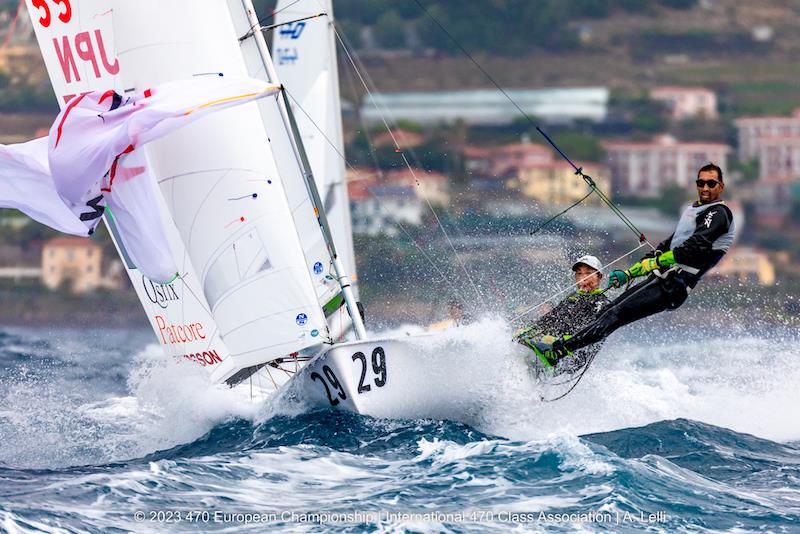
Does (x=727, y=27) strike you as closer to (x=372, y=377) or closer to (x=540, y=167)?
(x=540, y=167)

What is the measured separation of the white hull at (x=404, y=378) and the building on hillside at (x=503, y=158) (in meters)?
24.7

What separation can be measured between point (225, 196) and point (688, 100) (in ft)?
109

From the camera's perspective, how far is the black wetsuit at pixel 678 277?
9.02 m

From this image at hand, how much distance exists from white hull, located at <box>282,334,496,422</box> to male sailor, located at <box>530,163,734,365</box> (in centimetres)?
68

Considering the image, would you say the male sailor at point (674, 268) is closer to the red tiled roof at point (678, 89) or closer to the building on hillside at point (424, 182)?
the building on hillside at point (424, 182)

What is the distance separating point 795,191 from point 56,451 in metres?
29.8

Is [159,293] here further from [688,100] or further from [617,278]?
[688,100]

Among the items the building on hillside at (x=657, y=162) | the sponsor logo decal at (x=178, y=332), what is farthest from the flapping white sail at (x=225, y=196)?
the building on hillside at (x=657, y=162)

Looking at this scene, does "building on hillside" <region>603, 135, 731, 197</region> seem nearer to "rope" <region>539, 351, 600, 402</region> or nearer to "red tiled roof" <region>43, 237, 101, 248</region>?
"red tiled roof" <region>43, 237, 101, 248</region>

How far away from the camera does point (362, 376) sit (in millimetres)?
9617

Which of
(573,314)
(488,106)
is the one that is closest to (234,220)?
(573,314)

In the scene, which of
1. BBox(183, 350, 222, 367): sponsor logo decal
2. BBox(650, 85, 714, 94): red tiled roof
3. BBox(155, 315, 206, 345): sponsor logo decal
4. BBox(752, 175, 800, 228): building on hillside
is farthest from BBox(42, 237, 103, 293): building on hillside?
BBox(183, 350, 222, 367): sponsor logo decal

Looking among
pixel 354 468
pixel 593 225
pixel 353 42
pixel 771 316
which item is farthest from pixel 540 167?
pixel 354 468

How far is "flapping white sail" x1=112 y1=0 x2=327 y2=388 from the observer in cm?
978
